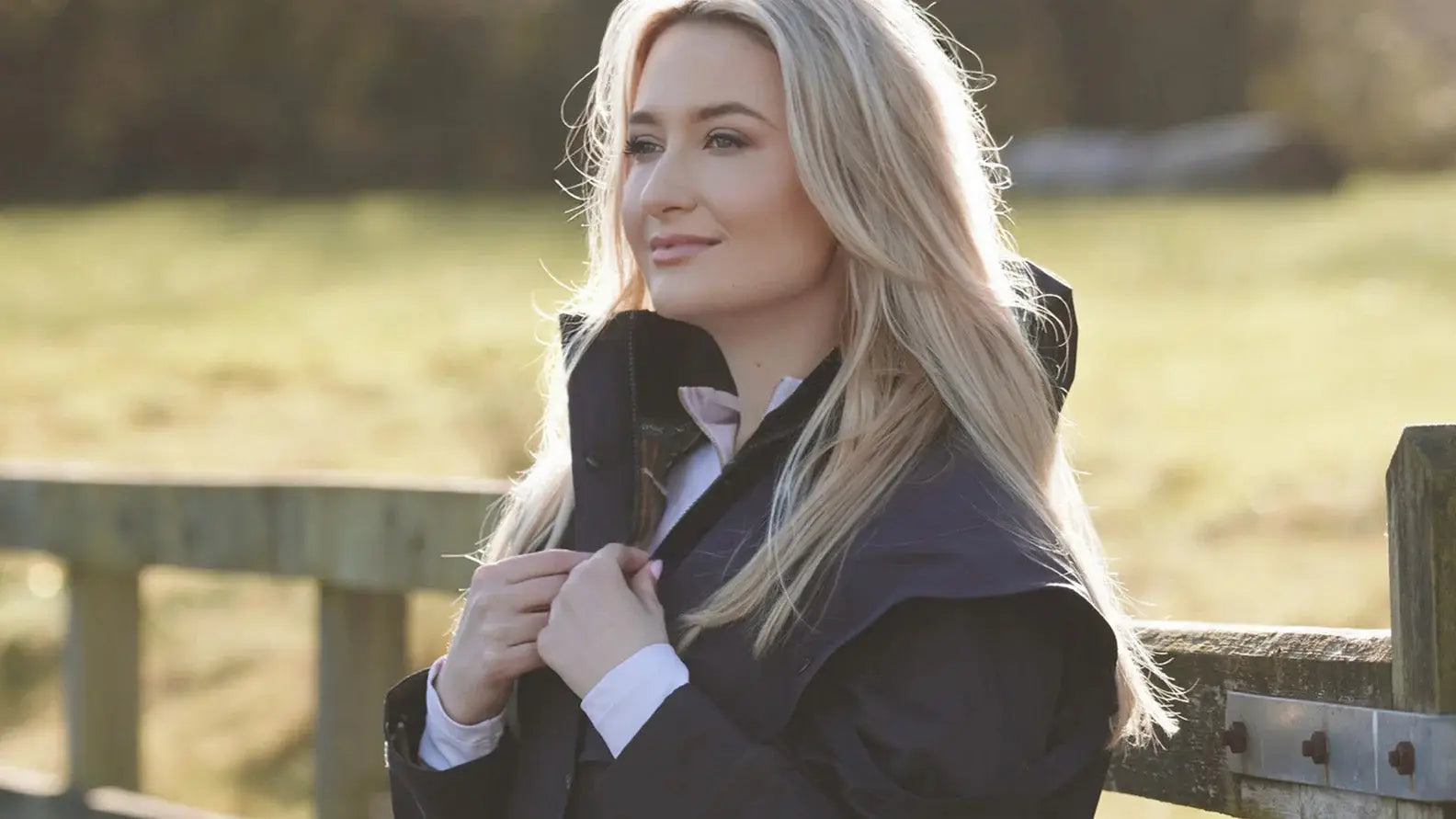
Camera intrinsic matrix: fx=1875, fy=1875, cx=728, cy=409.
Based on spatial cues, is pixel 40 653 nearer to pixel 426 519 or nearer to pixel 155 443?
pixel 155 443

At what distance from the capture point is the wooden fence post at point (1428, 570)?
164 centimetres

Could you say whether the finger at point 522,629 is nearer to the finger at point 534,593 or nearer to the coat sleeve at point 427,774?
the finger at point 534,593

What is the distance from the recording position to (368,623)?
298 cm

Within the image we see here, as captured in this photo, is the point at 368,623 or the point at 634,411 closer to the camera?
the point at 634,411

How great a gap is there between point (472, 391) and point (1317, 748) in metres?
5.42

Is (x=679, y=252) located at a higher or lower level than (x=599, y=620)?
higher

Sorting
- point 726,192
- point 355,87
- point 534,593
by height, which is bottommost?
point 534,593

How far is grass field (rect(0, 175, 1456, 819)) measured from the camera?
15.7 ft

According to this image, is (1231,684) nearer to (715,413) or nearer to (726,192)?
(715,413)

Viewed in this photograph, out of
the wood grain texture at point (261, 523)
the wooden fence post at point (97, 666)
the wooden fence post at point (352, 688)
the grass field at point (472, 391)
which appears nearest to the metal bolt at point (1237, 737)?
the wood grain texture at point (261, 523)

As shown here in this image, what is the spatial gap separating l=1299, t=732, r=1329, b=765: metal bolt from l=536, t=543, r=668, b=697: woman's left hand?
62 cm

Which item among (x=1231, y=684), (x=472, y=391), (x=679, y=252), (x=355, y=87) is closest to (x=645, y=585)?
(x=679, y=252)

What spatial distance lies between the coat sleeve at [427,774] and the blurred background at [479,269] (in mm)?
1865

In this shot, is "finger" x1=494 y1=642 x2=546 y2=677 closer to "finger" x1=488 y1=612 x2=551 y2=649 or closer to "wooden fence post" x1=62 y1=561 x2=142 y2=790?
"finger" x1=488 y1=612 x2=551 y2=649
